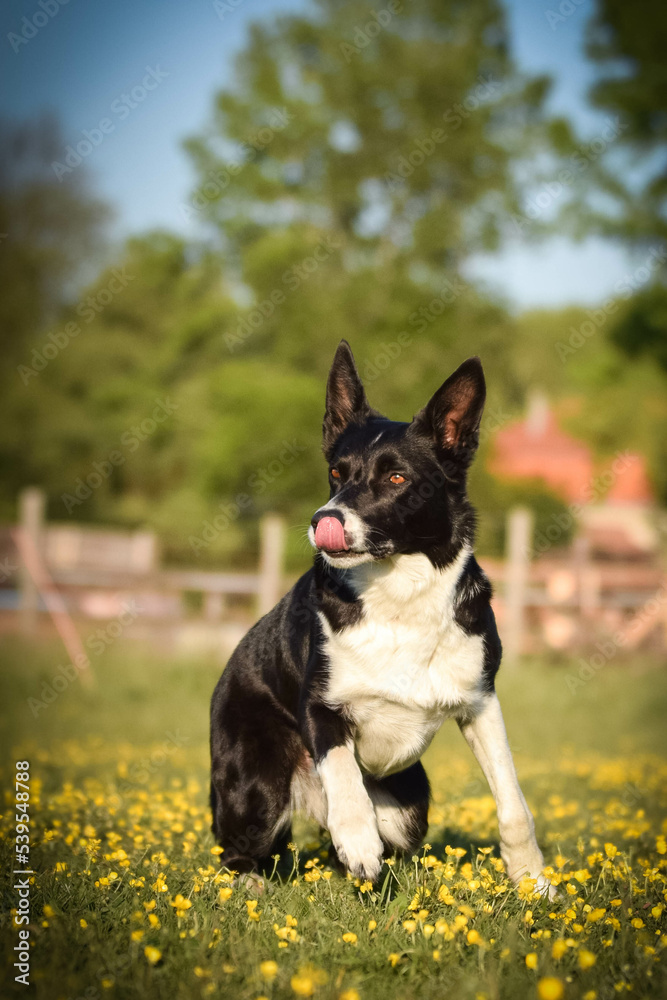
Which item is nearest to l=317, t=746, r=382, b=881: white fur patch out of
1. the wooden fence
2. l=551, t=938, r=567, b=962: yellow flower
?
l=551, t=938, r=567, b=962: yellow flower

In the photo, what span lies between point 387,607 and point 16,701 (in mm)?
8903

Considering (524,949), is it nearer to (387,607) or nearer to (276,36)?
(387,607)

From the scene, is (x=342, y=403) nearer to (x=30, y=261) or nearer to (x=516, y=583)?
(x=516, y=583)

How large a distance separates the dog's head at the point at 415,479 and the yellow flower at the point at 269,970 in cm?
134

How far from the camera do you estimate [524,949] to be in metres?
2.74

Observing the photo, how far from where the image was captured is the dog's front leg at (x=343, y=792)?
2.98 m

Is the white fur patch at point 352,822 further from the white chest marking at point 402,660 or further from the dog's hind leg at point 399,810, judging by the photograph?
the dog's hind leg at point 399,810

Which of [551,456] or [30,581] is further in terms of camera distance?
[551,456]

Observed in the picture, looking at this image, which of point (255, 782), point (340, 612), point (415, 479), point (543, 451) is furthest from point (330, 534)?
point (543, 451)

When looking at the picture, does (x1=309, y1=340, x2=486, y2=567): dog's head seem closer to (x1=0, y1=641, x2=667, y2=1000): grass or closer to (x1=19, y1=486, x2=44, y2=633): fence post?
(x1=0, y1=641, x2=667, y2=1000): grass

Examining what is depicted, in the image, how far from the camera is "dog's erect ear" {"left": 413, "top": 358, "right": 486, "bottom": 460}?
3.48 m

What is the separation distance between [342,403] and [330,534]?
859mm

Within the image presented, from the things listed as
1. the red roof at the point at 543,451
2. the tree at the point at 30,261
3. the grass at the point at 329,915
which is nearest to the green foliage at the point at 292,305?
the tree at the point at 30,261

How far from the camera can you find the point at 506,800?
3.28 m
